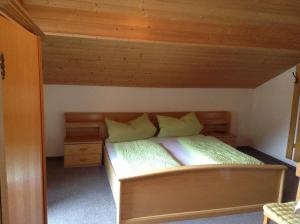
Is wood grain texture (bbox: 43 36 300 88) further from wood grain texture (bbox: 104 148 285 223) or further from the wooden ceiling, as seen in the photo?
wood grain texture (bbox: 104 148 285 223)

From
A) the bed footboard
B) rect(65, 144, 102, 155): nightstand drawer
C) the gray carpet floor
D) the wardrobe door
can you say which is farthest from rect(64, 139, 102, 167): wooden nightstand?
the wardrobe door

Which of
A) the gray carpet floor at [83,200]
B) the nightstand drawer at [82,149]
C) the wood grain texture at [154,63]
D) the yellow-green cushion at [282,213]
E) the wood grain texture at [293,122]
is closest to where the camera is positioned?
the yellow-green cushion at [282,213]

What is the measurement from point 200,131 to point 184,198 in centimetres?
200

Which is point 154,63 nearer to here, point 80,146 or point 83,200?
point 80,146

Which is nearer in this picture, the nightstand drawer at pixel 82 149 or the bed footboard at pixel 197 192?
the bed footboard at pixel 197 192

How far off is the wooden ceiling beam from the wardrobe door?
121 cm

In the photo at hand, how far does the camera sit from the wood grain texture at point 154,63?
9.75 ft

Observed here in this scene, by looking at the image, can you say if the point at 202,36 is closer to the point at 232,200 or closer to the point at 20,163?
the point at 232,200

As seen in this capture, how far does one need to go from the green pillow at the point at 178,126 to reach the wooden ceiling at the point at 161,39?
2.20ft

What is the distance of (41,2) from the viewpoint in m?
2.38

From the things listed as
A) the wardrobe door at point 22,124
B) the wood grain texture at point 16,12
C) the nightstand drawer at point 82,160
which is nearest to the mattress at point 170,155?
the nightstand drawer at point 82,160

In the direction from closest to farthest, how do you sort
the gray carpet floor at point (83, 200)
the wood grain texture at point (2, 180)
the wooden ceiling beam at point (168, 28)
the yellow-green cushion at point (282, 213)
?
the wood grain texture at point (2, 180) < the yellow-green cushion at point (282, 213) < the gray carpet floor at point (83, 200) < the wooden ceiling beam at point (168, 28)

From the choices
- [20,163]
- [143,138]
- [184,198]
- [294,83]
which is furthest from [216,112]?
[20,163]

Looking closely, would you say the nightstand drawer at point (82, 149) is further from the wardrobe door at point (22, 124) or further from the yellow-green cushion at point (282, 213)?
the yellow-green cushion at point (282, 213)
